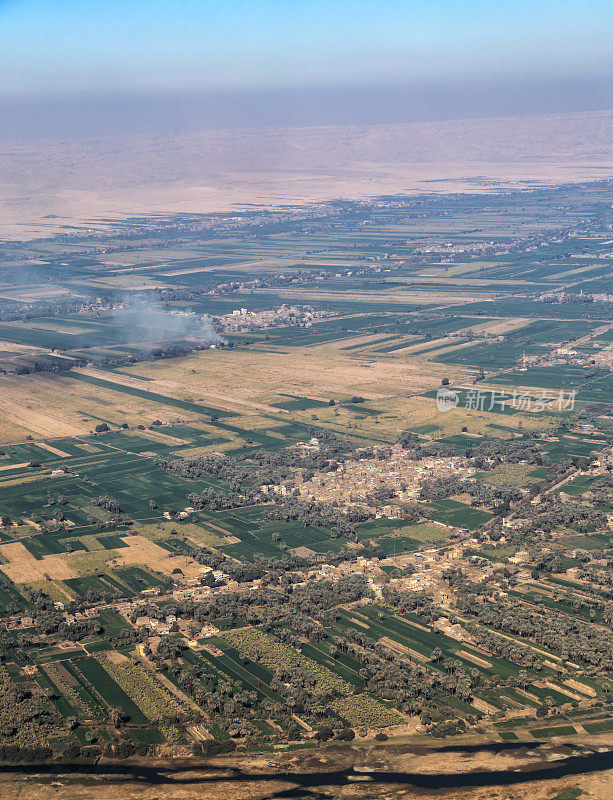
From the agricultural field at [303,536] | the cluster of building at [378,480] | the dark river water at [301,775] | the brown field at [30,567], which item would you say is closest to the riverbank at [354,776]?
the dark river water at [301,775]

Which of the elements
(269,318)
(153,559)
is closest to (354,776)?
(153,559)

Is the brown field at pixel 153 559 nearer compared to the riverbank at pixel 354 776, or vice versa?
the riverbank at pixel 354 776

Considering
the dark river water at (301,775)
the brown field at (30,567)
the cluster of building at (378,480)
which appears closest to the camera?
the dark river water at (301,775)

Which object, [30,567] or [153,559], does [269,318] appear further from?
[30,567]

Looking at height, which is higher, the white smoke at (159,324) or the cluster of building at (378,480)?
the white smoke at (159,324)

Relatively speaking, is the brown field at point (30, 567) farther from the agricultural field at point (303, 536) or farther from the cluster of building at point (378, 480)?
the cluster of building at point (378, 480)

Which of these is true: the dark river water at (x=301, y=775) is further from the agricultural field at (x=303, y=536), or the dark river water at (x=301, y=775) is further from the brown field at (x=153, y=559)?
the brown field at (x=153, y=559)

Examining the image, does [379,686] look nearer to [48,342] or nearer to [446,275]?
[48,342]

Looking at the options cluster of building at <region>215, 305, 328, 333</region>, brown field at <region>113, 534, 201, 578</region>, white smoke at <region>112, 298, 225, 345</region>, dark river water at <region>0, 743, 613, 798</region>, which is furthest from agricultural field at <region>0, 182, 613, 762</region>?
cluster of building at <region>215, 305, 328, 333</region>

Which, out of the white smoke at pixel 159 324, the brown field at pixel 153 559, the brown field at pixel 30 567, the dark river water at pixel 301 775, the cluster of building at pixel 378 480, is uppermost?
the white smoke at pixel 159 324

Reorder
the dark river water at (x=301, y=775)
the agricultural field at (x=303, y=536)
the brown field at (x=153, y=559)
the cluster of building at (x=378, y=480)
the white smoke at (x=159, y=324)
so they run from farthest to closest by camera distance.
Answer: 1. the white smoke at (x=159, y=324)
2. the cluster of building at (x=378, y=480)
3. the brown field at (x=153, y=559)
4. the agricultural field at (x=303, y=536)
5. the dark river water at (x=301, y=775)

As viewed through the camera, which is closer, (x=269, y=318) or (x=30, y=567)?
(x=30, y=567)
